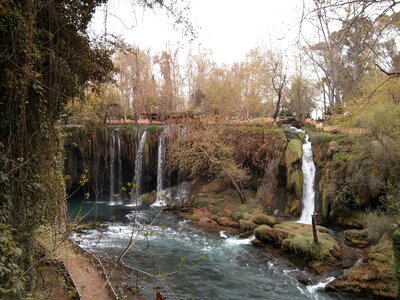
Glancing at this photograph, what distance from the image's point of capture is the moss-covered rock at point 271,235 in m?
14.8

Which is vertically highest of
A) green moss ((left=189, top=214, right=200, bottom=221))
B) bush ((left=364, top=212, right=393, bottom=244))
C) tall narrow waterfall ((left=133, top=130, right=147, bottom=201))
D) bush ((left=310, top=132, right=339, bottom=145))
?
bush ((left=310, top=132, right=339, bottom=145))

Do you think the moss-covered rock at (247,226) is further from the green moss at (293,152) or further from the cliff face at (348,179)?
the green moss at (293,152)

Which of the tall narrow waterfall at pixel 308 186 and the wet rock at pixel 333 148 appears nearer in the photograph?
the tall narrow waterfall at pixel 308 186

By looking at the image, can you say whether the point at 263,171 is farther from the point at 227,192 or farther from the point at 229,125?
the point at 229,125

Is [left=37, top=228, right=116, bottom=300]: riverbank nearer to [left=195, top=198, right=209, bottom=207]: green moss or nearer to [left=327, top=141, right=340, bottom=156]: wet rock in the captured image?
[left=195, top=198, right=209, bottom=207]: green moss

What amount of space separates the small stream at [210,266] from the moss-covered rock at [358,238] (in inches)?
129

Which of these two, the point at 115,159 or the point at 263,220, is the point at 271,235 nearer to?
the point at 263,220

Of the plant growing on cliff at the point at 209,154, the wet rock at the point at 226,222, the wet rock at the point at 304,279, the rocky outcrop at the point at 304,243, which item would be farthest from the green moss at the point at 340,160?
the wet rock at the point at 304,279

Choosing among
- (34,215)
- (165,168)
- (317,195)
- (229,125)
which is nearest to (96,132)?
(165,168)

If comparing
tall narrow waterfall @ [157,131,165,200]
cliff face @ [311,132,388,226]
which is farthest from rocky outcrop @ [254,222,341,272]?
tall narrow waterfall @ [157,131,165,200]

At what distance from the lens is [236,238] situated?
16375 mm

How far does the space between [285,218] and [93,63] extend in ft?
47.4

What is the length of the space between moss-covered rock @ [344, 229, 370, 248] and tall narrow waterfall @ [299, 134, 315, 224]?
3.52 metres

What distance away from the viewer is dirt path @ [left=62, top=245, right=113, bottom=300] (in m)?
8.35
